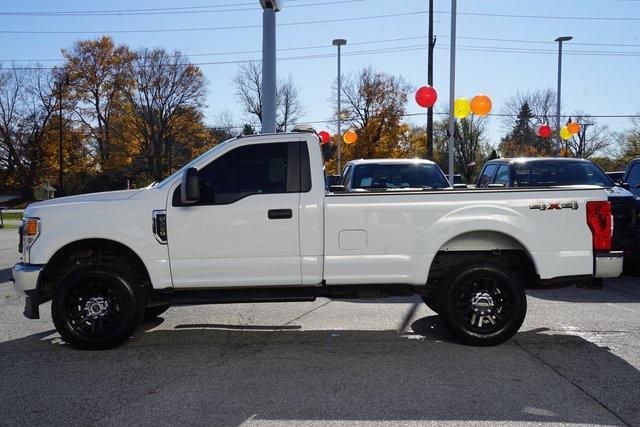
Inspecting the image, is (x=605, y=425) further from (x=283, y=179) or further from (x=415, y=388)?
(x=283, y=179)

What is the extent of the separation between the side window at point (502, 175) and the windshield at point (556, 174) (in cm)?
19

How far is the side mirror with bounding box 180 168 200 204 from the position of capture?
534cm

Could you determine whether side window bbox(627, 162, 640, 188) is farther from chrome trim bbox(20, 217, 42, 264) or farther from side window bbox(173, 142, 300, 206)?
chrome trim bbox(20, 217, 42, 264)

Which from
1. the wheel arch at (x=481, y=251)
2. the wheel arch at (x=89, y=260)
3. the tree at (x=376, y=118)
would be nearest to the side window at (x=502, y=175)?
the wheel arch at (x=481, y=251)

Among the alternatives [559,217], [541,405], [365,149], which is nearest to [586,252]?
[559,217]

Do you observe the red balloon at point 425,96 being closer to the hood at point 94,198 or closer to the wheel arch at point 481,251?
the wheel arch at point 481,251

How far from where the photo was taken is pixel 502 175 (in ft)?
37.4

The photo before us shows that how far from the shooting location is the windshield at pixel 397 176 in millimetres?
10328

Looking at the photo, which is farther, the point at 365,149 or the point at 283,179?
the point at 365,149

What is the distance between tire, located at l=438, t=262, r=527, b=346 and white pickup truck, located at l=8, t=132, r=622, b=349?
0.03 feet

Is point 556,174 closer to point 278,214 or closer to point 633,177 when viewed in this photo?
point 633,177

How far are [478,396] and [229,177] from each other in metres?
3.02

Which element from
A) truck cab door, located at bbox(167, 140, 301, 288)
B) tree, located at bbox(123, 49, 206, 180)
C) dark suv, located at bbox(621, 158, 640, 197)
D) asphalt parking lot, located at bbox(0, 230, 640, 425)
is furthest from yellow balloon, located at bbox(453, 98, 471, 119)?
tree, located at bbox(123, 49, 206, 180)

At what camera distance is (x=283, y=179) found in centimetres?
576
